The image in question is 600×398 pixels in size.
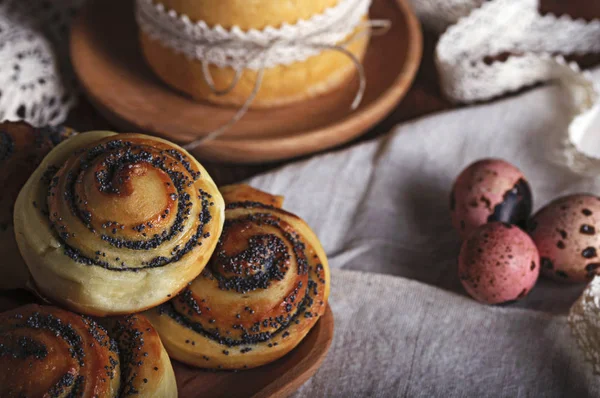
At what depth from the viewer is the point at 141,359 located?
63 cm

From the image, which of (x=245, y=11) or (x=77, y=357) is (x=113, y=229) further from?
(x=245, y=11)

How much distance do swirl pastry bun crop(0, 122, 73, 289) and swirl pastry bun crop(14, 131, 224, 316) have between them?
2.3 inches

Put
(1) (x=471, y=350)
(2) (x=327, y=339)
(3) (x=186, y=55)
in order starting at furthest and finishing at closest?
(3) (x=186, y=55) → (1) (x=471, y=350) → (2) (x=327, y=339)

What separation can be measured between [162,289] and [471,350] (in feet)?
1.45

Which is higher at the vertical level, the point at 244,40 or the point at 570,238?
the point at 244,40

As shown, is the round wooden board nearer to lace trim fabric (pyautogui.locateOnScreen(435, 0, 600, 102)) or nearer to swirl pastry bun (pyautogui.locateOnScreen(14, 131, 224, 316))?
lace trim fabric (pyautogui.locateOnScreen(435, 0, 600, 102))

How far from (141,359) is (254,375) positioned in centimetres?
15

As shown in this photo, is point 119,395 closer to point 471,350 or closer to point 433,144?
point 471,350

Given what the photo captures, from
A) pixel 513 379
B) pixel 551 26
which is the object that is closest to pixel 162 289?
pixel 513 379

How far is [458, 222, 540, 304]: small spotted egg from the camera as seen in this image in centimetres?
86

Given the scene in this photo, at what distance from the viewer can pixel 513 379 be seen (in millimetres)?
838

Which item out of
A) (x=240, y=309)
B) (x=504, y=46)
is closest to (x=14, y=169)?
(x=240, y=309)

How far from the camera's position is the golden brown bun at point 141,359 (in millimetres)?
618

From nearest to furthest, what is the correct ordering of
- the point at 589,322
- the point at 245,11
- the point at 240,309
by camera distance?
the point at 240,309
the point at 589,322
the point at 245,11
